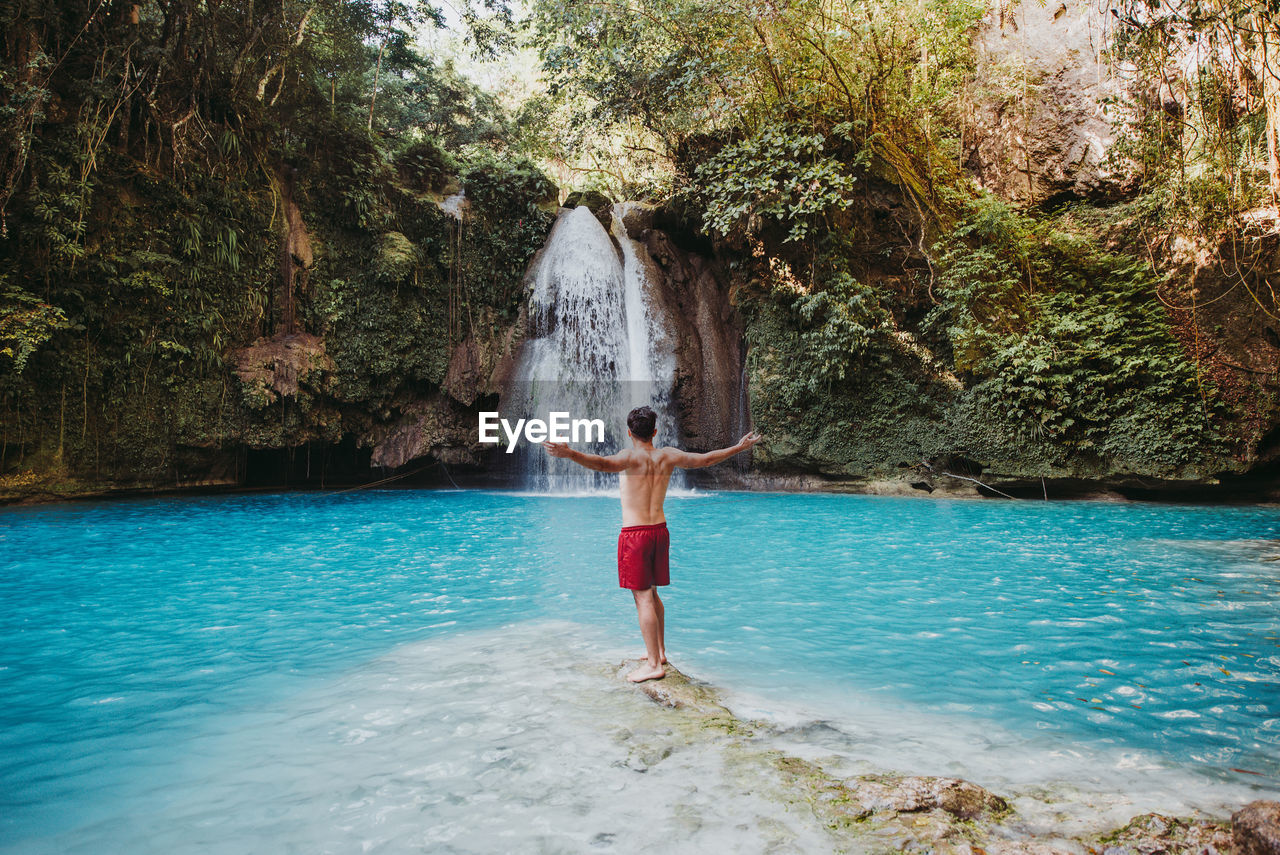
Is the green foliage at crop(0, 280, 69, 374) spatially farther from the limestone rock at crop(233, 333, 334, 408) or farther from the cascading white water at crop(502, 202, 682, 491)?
the cascading white water at crop(502, 202, 682, 491)

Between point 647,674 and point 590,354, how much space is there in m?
11.4

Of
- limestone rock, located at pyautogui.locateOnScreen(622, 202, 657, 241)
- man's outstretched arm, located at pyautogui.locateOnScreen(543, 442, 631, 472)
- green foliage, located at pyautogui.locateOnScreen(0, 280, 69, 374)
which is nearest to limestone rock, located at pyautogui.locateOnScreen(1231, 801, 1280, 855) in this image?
man's outstretched arm, located at pyautogui.locateOnScreen(543, 442, 631, 472)

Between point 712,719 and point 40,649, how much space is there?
4.22 meters

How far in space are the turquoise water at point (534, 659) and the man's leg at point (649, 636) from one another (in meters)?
0.20

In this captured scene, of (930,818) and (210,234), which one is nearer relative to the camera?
(930,818)

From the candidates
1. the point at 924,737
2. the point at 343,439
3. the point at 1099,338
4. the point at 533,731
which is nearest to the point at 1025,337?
the point at 1099,338

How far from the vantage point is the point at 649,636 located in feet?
11.0

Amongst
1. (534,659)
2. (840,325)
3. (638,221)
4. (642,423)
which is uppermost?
(638,221)

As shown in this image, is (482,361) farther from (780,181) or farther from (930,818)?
(930,818)

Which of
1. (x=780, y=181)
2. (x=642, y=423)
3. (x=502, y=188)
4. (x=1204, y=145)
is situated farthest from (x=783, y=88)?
(x=642, y=423)

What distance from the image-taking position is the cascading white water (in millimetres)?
14164

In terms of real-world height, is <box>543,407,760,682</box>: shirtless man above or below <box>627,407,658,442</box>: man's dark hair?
below

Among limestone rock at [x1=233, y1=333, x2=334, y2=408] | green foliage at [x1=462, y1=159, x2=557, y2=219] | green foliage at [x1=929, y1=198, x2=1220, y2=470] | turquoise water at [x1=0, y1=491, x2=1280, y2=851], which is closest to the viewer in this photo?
turquoise water at [x1=0, y1=491, x2=1280, y2=851]

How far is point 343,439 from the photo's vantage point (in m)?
14.8
